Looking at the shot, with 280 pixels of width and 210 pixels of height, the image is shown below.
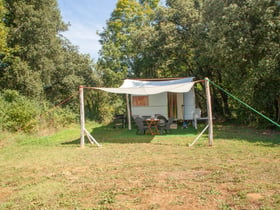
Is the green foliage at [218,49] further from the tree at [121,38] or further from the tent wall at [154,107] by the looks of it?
the tent wall at [154,107]

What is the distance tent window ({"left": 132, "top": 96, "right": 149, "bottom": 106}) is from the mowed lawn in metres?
→ 5.61

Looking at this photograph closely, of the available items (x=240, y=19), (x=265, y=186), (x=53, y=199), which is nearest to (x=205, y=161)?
(x=265, y=186)

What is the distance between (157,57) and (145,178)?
10.6 metres

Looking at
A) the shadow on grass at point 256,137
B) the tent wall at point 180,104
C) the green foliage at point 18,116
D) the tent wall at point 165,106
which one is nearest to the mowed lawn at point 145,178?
the shadow on grass at point 256,137

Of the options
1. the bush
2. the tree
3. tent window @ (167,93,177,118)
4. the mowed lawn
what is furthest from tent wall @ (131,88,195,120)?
the tree

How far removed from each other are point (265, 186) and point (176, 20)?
12.0 metres

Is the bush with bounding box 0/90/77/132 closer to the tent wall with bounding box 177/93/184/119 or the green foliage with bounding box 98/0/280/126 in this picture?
the tent wall with bounding box 177/93/184/119

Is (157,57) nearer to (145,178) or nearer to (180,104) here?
(180,104)

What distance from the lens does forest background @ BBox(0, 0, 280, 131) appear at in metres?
8.94

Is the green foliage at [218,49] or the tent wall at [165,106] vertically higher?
the green foliage at [218,49]

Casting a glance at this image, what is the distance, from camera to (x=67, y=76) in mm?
15430

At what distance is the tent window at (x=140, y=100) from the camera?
470 inches

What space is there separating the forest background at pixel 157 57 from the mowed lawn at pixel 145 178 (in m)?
4.18

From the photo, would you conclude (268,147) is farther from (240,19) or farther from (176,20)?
(176,20)
